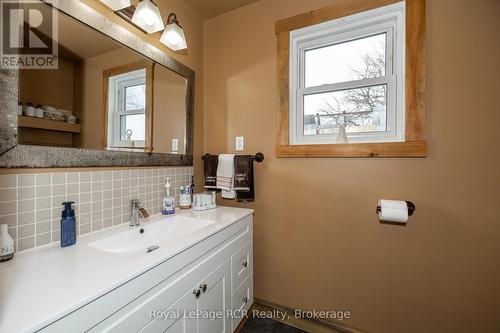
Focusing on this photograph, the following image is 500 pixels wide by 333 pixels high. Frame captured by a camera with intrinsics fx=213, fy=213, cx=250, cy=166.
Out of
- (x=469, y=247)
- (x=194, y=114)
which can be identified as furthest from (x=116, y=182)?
(x=469, y=247)

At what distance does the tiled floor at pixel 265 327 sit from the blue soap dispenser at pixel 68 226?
113 centimetres

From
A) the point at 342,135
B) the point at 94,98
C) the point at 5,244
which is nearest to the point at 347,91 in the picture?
the point at 342,135

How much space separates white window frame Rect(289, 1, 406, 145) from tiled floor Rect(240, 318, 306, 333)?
4.04 feet

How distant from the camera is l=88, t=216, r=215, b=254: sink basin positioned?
0.97 meters

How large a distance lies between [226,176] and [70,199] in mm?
881

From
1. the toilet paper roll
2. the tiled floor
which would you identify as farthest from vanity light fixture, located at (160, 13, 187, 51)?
the tiled floor

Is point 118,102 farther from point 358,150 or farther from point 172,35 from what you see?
point 358,150

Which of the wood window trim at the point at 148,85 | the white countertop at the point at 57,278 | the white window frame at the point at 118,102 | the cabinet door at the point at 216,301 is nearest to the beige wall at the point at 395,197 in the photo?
the cabinet door at the point at 216,301

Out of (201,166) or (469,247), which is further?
(201,166)

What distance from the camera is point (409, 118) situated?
115 cm

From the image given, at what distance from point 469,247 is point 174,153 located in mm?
1773

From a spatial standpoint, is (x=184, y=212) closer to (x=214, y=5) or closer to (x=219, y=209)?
(x=219, y=209)

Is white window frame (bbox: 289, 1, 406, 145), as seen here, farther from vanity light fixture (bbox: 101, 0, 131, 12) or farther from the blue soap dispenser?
the blue soap dispenser

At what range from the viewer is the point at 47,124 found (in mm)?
862
